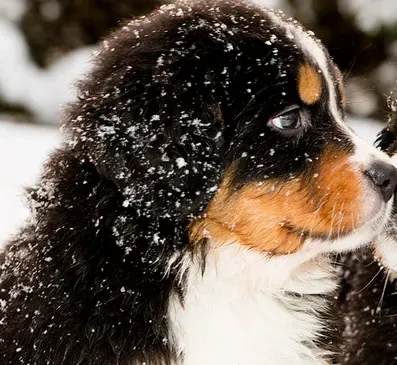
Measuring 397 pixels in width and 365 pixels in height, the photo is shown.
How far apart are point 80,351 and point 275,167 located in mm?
1114

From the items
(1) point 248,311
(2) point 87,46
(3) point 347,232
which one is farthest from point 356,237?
(2) point 87,46

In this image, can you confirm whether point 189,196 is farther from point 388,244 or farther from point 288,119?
point 388,244

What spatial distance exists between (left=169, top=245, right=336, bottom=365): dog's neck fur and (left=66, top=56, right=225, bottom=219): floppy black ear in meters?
0.34

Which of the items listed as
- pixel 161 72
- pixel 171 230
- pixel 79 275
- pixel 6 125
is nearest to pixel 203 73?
pixel 161 72

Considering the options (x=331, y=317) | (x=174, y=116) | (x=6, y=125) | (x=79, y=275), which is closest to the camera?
(x=174, y=116)

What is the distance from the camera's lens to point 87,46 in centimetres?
945

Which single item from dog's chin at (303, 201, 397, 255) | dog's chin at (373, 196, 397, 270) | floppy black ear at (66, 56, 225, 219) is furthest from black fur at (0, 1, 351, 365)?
dog's chin at (373, 196, 397, 270)

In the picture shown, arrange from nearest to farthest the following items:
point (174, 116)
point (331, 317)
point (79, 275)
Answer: point (174, 116) → point (79, 275) → point (331, 317)

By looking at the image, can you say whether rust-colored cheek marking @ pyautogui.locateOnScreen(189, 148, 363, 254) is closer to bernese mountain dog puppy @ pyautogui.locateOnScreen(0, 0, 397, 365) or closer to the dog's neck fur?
bernese mountain dog puppy @ pyautogui.locateOnScreen(0, 0, 397, 365)

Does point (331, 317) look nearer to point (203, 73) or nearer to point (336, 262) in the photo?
point (336, 262)

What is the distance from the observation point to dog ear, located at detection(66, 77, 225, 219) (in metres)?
3.07

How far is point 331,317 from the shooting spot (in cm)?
377

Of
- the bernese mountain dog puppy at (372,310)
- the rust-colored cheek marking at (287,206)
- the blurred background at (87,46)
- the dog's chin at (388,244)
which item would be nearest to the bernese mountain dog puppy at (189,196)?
the rust-colored cheek marking at (287,206)

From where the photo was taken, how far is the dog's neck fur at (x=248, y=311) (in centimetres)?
338
